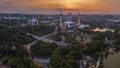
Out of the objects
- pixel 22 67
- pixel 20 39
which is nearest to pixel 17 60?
pixel 22 67

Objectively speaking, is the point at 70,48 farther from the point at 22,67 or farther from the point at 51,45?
the point at 22,67

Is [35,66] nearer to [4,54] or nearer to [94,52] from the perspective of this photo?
[4,54]

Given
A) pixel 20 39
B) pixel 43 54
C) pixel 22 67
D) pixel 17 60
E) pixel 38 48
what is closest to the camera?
pixel 22 67

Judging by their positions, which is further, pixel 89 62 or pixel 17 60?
pixel 89 62

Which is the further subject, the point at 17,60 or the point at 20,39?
the point at 20,39

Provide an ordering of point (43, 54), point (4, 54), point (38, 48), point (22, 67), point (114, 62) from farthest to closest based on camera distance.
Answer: point (38, 48) → point (43, 54) → point (4, 54) → point (114, 62) → point (22, 67)

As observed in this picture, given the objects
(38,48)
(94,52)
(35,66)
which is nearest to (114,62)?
(94,52)
